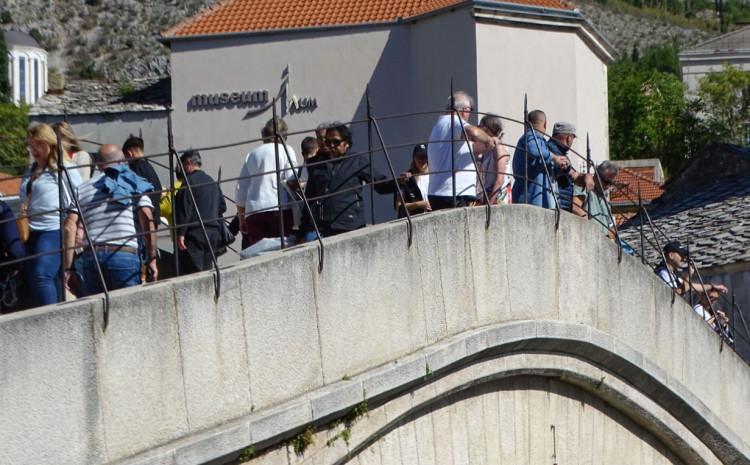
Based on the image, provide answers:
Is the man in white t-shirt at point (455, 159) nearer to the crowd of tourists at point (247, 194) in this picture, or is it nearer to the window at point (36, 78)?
the crowd of tourists at point (247, 194)

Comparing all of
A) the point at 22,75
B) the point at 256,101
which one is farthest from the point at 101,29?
the point at 256,101

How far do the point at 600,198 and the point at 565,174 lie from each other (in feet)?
3.00

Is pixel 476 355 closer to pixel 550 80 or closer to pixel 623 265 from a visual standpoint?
pixel 623 265

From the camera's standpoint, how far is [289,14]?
110 feet

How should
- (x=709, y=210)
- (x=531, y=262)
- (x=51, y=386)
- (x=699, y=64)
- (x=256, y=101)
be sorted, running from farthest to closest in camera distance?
(x=699, y=64), (x=256, y=101), (x=709, y=210), (x=531, y=262), (x=51, y=386)

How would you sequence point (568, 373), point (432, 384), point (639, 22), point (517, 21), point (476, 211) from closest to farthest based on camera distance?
point (432, 384), point (476, 211), point (568, 373), point (517, 21), point (639, 22)

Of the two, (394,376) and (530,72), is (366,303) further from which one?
(530,72)

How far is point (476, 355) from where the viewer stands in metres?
7.96

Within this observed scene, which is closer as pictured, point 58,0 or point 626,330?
point 626,330

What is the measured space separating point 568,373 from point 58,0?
108802mm

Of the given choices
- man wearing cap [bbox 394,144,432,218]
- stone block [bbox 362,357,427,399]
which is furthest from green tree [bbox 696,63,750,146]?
stone block [bbox 362,357,427,399]

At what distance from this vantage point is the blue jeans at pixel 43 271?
250 inches

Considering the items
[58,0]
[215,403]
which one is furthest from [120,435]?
[58,0]

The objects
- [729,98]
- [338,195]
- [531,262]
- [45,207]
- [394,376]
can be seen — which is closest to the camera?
[45,207]
